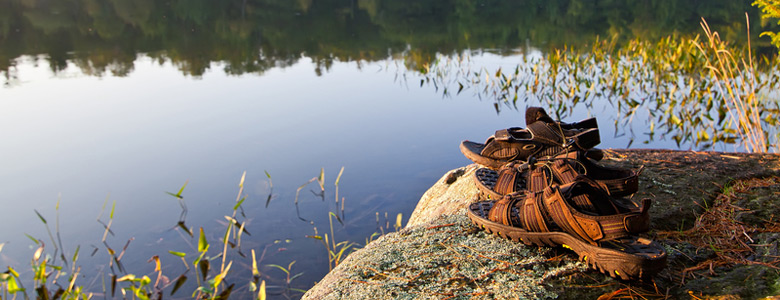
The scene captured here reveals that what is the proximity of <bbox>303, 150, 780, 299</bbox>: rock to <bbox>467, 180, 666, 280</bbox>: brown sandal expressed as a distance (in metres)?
0.08

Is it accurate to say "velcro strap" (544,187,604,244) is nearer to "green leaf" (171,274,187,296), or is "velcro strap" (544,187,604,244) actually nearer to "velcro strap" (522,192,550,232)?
"velcro strap" (522,192,550,232)

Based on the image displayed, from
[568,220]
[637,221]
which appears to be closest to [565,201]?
[568,220]

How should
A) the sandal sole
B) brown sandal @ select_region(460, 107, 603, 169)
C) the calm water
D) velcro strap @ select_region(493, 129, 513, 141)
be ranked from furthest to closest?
the calm water < velcro strap @ select_region(493, 129, 513, 141) < brown sandal @ select_region(460, 107, 603, 169) < the sandal sole

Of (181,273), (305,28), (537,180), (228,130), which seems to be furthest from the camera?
(305,28)

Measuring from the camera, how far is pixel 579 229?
2270mm

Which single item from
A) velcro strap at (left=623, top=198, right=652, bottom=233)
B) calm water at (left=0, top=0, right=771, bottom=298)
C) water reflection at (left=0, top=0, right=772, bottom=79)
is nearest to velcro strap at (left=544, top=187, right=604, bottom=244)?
velcro strap at (left=623, top=198, right=652, bottom=233)

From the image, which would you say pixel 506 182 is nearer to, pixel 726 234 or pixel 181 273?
pixel 726 234

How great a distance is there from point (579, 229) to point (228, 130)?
20.1ft

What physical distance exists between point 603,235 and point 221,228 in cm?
331

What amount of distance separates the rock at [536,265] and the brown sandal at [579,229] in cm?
8

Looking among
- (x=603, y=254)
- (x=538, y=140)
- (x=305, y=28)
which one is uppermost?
(x=305, y=28)

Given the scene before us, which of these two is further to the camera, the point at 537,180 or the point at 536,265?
the point at 537,180

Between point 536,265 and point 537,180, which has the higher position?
point 537,180

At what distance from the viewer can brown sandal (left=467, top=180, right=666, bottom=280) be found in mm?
2113
